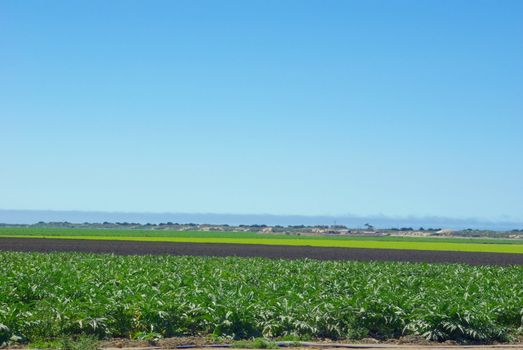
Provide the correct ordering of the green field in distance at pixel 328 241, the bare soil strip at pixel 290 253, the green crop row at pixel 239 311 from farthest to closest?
the green field in distance at pixel 328 241
the bare soil strip at pixel 290 253
the green crop row at pixel 239 311

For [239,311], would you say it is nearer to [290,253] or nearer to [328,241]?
[290,253]

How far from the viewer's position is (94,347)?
589 inches

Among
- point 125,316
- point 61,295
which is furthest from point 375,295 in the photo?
point 61,295

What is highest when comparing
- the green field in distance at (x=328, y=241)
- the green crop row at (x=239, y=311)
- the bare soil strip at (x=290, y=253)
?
the green field in distance at (x=328, y=241)

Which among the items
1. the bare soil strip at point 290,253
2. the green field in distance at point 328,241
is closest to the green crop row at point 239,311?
the bare soil strip at point 290,253

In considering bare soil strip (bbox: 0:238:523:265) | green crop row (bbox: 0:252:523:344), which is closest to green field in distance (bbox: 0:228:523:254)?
bare soil strip (bbox: 0:238:523:265)

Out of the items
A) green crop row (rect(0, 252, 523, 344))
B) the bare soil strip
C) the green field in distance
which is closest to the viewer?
green crop row (rect(0, 252, 523, 344))

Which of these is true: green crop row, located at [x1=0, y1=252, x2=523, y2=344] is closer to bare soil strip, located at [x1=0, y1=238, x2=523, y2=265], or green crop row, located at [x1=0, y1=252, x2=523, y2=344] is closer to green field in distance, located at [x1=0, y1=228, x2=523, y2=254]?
bare soil strip, located at [x1=0, y1=238, x2=523, y2=265]

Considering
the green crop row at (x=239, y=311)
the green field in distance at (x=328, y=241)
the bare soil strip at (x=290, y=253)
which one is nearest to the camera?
the green crop row at (x=239, y=311)

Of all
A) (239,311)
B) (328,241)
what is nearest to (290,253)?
(239,311)

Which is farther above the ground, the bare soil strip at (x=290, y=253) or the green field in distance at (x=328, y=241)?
the green field in distance at (x=328, y=241)

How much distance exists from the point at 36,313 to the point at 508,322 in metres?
12.9

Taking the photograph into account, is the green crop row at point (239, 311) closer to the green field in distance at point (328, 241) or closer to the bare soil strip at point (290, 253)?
the bare soil strip at point (290, 253)

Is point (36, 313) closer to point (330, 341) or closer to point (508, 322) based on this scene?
→ point (330, 341)
